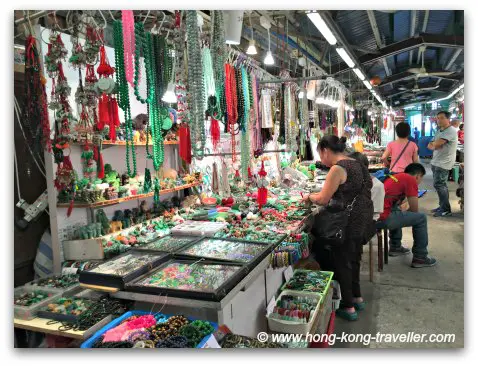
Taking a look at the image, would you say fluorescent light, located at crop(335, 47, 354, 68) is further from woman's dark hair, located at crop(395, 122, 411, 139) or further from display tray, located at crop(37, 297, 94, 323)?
display tray, located at crop(37, 297, 94, 323)

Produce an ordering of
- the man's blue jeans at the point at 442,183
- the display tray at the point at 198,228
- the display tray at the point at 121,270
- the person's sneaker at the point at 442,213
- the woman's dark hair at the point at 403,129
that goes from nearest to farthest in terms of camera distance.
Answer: the display tray at the point at 121,270 → the display tray at the point at 198,228 → the woman's dark hair at the point at 403,129 → the man's blue jeans at the point at 442,183 → the person's sneaker at the point at 442,213

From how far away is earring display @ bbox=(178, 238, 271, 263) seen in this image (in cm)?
234

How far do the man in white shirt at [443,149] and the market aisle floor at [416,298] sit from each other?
49.3 inches

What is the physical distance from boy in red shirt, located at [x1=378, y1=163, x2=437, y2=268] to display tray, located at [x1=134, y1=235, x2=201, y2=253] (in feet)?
8.08

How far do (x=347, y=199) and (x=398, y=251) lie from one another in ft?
7.71

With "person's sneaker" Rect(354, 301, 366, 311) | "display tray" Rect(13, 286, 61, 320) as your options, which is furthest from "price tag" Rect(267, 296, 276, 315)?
"display tray" Rect(13, 286, 61, 320)

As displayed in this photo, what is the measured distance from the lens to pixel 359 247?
344cm

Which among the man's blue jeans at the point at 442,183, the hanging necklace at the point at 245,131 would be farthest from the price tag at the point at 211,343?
the man's blue jeans at the point at 442,183

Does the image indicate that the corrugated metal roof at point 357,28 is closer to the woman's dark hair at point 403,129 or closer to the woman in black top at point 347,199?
the woman's dark hair at point 403,129

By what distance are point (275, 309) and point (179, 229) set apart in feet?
3.38

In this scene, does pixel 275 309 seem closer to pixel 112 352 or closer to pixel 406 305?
pixel 112 352

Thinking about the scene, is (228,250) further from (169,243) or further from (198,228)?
(198,228)

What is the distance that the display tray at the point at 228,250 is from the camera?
232 cm

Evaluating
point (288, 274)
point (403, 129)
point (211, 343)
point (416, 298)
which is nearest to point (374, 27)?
point (403, 129)
